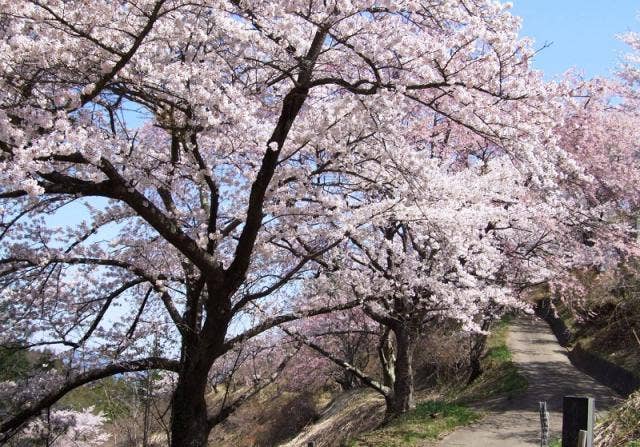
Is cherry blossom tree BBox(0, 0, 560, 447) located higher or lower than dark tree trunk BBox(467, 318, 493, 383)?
higher

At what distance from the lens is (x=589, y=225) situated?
1898 centimetres

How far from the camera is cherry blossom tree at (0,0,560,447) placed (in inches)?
238

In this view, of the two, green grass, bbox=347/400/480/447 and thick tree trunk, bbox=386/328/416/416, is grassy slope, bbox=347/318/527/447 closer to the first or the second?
green grass, bbox=347/400/480/447

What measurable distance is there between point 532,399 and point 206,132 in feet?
29.9

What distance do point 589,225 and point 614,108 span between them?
829 centimetres

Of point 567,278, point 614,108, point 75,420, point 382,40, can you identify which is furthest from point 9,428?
point 614,108

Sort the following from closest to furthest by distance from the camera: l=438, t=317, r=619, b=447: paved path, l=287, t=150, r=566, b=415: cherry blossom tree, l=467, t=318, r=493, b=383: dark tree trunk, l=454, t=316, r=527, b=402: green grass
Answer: l=287, t=150, r=566, b=415: cherry blossom tree, l=438, t=317, r=619, b=447: paved path, l=454, t=316, r=527, b=402: green grass, l=467, t=318, r=493, b=383: dark tree trunk

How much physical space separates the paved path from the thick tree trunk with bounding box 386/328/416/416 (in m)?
1.66

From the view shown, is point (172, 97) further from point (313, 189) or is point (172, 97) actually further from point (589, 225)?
point (589, 225)

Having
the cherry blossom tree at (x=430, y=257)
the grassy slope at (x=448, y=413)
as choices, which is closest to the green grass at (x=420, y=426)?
the grassy slope at (x=448, y=413)

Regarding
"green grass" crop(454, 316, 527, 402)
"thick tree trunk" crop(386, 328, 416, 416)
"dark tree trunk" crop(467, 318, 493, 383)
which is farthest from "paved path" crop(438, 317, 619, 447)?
"thick tree trunk" crop(386, 328, 416, 416)

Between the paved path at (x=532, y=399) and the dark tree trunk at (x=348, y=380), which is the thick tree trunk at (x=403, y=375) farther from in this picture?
the dark tree trunk at (x=348, y=380)

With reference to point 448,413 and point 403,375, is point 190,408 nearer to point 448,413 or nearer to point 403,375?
point 448,413

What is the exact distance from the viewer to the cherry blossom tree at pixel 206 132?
238 inches
